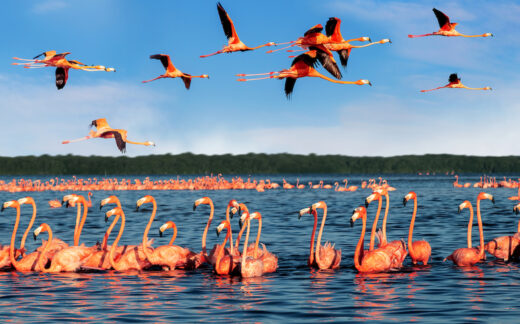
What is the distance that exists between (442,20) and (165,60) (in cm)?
836

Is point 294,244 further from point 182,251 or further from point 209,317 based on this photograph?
point 209,317

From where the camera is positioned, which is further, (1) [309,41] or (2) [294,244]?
(2) [294,244]

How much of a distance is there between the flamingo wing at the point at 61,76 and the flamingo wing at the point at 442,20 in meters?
10.7

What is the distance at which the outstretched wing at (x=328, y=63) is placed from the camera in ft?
55.7

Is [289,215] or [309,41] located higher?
[309,41]

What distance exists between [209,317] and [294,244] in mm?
10441

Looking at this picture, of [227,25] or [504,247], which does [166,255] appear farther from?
[504,247]

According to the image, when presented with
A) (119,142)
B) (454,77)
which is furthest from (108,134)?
(454,77)

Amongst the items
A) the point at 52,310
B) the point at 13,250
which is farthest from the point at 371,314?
the point at 13,250

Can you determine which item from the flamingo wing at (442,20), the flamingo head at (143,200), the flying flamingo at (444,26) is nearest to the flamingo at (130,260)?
the flamingo head at (143,200)

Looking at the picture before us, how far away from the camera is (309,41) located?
55.2 feet

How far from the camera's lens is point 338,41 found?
58.8ft

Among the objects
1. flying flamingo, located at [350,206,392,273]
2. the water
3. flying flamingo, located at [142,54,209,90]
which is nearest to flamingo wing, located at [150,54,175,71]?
flying flamingo, located at [142,54,209,90]

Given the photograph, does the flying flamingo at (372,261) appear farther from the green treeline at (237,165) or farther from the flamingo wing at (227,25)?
the green treeline at (237,165)
